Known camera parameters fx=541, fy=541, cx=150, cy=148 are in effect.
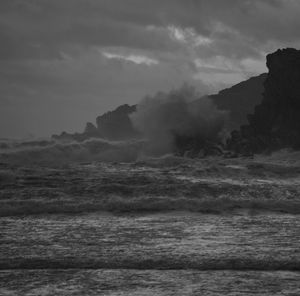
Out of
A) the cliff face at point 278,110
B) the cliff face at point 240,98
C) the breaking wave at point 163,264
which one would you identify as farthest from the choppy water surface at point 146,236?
the cliff face at point 240,98

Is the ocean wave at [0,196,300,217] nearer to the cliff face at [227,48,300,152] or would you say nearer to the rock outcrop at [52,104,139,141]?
the cliff face at [227,48,300,152]

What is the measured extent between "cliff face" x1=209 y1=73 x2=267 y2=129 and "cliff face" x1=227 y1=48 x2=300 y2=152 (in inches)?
659

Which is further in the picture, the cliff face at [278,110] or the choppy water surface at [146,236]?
the cliff face at [278,110]

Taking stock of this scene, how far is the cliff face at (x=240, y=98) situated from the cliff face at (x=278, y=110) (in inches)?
659

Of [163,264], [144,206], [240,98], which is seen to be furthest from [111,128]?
[163,264]

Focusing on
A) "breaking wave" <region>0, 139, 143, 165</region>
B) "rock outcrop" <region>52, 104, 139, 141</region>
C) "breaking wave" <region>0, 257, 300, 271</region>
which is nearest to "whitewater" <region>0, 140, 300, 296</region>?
"breaking wave" <region>0, 257, 300, 271</region>

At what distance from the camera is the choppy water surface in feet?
15.8

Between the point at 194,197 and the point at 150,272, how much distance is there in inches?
269

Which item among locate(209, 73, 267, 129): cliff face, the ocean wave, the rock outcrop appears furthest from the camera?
the rock outcrop

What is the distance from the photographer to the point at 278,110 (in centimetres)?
4366

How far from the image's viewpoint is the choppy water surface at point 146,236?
15.8 feet

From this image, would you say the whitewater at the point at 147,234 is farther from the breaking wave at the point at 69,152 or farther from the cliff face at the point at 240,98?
the cliff face at the point at 240,98

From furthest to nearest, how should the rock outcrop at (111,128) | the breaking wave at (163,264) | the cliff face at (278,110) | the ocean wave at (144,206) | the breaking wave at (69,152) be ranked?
the rock outcrop at (111,128) → the cliff face at (278,110) → the breaking wave at (69,152) → the ocean wave at (144,206) → the breaking wave at (163,264)

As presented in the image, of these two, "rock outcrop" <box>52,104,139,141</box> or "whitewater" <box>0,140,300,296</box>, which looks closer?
"whitewater" <box>0,140,300,296</box>
